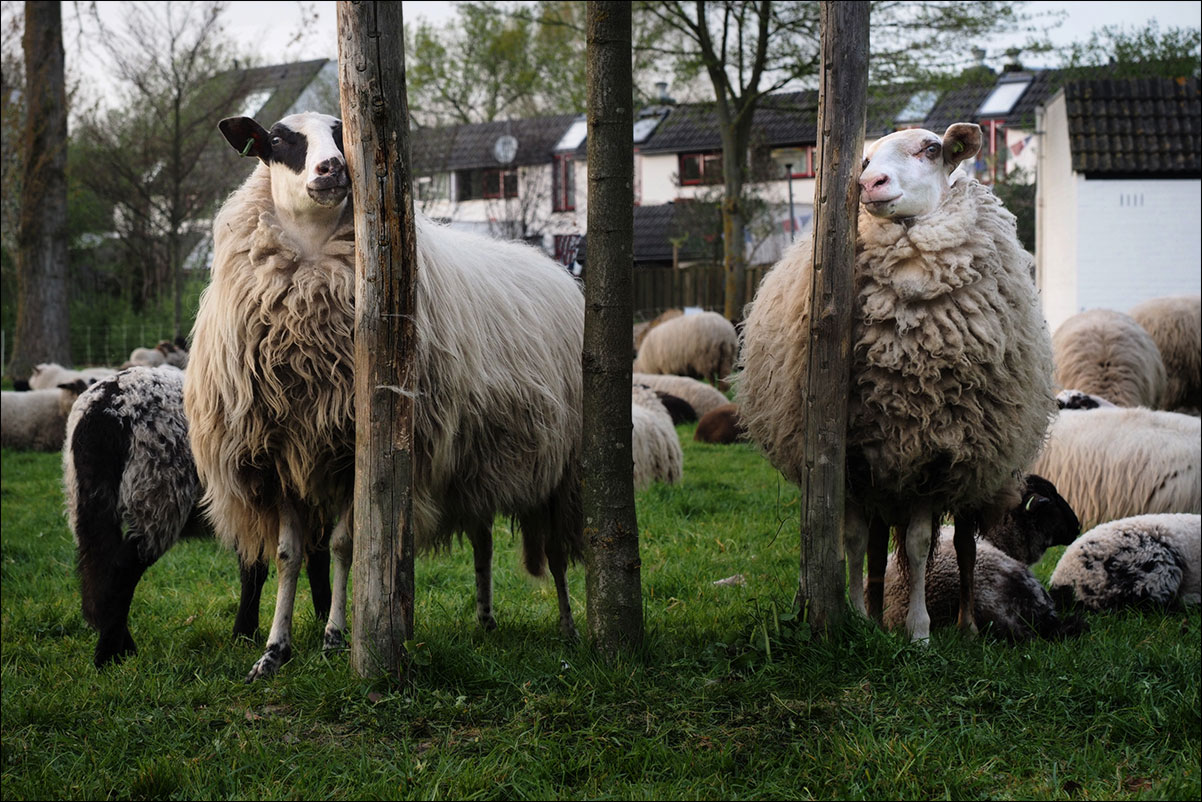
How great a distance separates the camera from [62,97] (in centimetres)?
1672

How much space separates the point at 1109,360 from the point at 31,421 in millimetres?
12313

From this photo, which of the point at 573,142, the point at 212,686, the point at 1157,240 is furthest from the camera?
the point at 573,142

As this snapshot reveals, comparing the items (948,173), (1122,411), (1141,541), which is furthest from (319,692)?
(1122,411)

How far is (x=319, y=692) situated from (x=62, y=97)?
15545 mm

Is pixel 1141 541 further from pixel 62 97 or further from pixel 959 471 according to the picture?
pixel 62 97

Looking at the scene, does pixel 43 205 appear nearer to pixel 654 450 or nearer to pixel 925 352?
pixel 654 450

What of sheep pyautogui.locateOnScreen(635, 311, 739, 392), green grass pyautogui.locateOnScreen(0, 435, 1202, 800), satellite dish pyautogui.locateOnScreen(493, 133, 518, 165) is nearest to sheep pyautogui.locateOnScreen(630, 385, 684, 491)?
green grass pyautogui.locateOnScreen(0, 435, 1202, 800)

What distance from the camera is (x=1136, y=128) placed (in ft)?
52.8

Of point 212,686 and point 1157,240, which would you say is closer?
point 212,686

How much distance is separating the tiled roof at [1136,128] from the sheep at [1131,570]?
10.8 meters

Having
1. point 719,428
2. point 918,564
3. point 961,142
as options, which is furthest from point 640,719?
point 719,428

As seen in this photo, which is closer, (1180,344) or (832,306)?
(832,306)

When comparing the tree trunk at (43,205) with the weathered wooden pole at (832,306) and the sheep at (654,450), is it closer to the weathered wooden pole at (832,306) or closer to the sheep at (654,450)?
the sheep at (654,450)

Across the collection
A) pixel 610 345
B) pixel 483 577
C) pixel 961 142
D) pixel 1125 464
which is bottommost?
pixel 483 577
